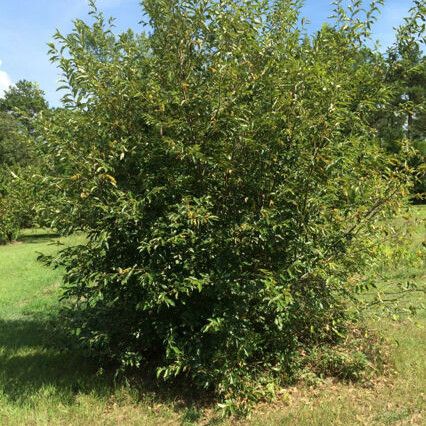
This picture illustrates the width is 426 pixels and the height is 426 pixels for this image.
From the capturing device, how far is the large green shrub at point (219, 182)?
15.3 feet

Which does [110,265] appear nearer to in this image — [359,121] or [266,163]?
[266,163]

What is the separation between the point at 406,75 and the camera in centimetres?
556

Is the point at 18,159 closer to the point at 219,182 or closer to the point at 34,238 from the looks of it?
the point at 34,238

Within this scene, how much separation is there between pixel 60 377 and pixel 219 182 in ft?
9.95

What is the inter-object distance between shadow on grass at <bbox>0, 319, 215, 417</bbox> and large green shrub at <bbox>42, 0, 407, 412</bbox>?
40cm

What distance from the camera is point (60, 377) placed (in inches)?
233

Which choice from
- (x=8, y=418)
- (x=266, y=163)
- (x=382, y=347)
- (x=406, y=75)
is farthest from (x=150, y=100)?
(x=382, y=347)

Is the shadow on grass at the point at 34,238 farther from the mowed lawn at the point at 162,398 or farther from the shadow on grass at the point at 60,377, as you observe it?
the mowed lawn at the point at 162,398

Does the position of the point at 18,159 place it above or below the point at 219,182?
above

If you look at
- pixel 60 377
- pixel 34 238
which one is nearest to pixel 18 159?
pixel 34 238

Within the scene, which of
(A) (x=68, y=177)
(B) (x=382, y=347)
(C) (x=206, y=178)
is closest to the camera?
(A) (x=68, y=177)

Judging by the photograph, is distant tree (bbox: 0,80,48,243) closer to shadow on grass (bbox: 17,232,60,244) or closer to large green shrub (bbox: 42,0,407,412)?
large green shrub (bbox: 42,0,407,412)

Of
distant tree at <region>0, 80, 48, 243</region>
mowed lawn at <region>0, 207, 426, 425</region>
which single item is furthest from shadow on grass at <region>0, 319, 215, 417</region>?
distant tree at <region>0, 80, 48, 243</region>

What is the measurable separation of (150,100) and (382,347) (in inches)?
155
